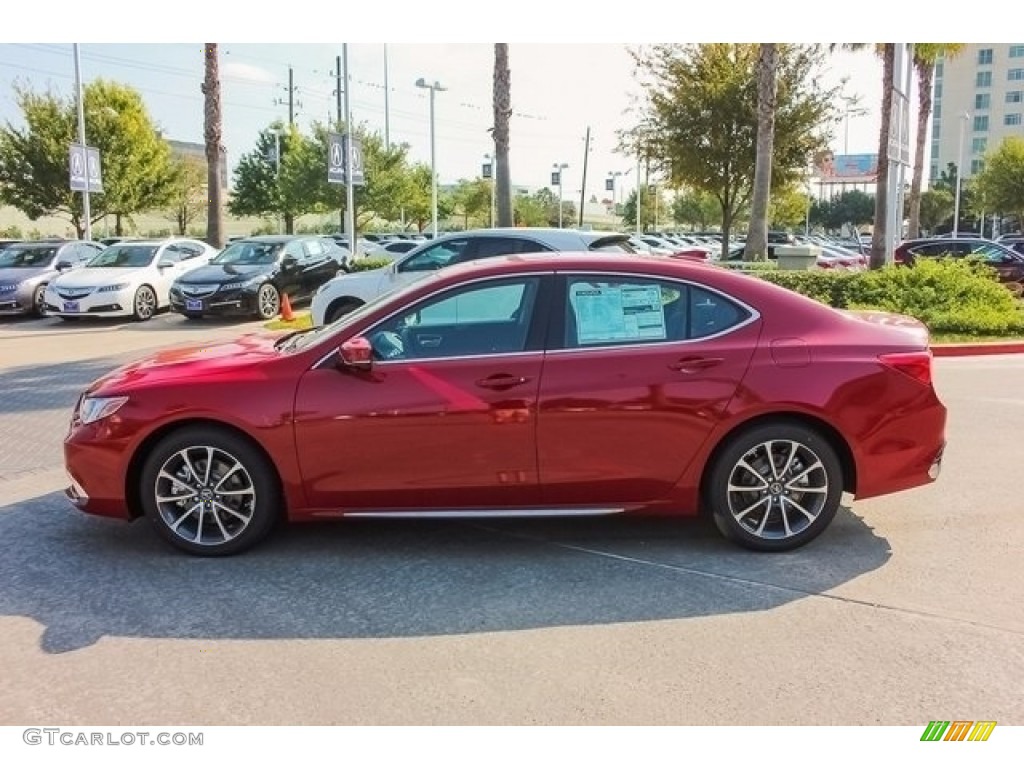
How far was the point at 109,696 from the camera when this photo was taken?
3439 mm

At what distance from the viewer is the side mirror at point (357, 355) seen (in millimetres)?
4562

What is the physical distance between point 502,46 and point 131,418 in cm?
1606

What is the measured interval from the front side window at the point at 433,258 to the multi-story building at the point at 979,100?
112 metres

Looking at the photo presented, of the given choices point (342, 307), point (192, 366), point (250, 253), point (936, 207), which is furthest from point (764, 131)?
point (936, 207)

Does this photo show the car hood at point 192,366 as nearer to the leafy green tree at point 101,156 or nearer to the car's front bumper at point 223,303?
the car's front bumper at point 223,303

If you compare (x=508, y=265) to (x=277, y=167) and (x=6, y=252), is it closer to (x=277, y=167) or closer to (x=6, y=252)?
(x=6, y=252)

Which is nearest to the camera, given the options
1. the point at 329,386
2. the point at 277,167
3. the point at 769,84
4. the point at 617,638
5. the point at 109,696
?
the point at 109,696

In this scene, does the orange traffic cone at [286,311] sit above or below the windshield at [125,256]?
below

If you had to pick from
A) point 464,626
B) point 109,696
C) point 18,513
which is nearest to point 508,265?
point 464,626
